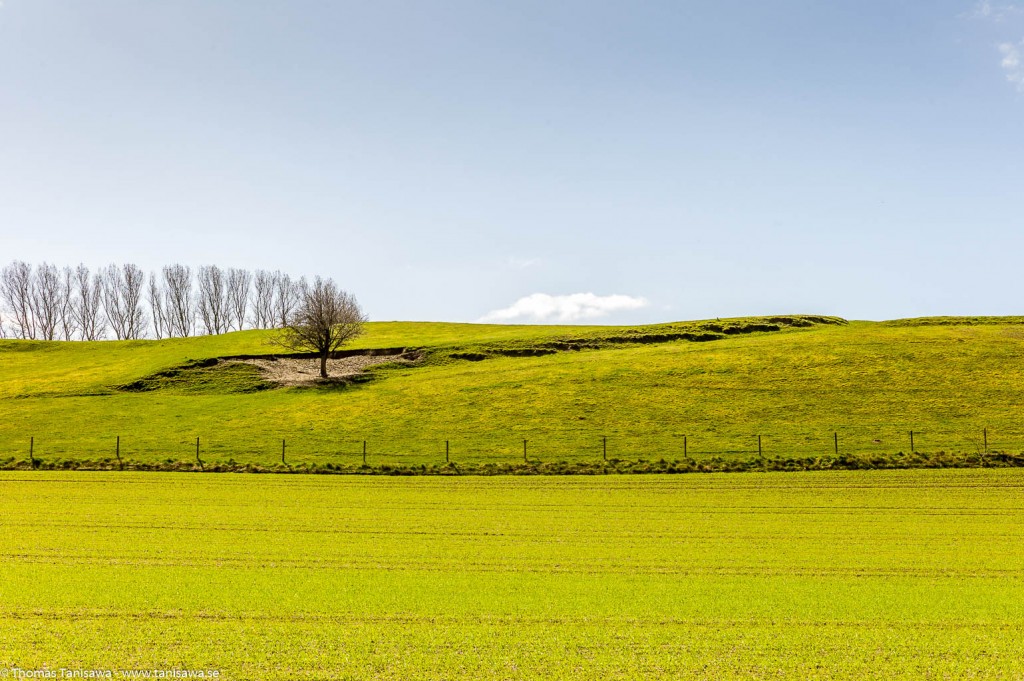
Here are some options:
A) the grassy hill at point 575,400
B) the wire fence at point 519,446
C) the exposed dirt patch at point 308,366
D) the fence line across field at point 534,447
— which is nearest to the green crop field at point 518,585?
the wire fence at point 519,446

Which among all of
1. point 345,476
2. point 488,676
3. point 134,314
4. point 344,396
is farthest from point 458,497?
point 134,314

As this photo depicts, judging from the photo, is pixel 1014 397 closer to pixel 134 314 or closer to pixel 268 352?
pixel 268 352

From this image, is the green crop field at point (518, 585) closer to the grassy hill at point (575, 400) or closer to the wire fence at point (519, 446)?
the wire fence at point (519, 446)

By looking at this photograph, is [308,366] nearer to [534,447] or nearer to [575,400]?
[575,400]

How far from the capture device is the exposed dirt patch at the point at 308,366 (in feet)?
217

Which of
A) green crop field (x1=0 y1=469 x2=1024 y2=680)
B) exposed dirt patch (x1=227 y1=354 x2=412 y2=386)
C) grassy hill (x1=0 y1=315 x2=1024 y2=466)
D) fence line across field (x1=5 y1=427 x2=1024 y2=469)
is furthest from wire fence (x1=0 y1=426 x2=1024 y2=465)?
exposed dirt patch (x1=227 y1=354 x2=412 y2=386)

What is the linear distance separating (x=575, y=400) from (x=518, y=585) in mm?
36302

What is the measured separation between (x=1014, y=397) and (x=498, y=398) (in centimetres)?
3455

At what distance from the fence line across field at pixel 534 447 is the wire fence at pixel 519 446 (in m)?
0.05

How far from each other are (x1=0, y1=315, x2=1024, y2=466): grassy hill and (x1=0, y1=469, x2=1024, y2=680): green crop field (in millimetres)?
12115

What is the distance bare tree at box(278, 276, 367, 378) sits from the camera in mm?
68188

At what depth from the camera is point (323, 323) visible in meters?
68.2

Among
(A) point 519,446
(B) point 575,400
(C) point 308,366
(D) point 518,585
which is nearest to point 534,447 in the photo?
(A) point 519,446

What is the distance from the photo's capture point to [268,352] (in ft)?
249
